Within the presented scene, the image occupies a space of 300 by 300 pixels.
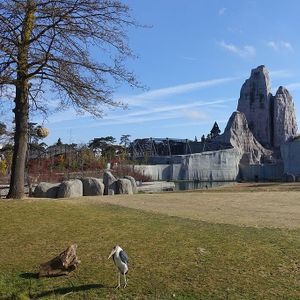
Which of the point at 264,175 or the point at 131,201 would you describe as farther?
the point at 264,175

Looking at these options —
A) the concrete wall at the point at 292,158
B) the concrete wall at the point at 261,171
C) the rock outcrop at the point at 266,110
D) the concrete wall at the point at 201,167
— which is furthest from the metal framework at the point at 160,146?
the concrete wall at the point at 292,158

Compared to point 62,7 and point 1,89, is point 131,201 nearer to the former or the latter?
point 1,89

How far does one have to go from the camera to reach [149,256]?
9250 millimetres

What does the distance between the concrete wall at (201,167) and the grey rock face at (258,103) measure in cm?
1950

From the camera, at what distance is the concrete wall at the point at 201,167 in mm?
80188

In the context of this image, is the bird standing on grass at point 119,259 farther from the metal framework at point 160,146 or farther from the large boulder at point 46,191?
the metal framework at point 160,146

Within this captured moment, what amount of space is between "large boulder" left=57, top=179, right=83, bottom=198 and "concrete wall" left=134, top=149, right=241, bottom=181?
4881cm

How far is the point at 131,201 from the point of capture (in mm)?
17547

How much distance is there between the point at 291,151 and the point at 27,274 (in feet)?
277

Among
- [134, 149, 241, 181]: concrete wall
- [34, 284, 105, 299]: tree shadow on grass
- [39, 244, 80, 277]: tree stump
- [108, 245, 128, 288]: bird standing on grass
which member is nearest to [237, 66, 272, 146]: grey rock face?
[134, 149, 241, 181]: concrete wall

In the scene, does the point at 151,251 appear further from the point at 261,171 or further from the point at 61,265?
the point at 261,171

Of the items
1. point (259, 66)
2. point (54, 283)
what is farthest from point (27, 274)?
point (259, 66)

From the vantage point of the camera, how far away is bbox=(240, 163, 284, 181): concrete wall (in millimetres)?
93238

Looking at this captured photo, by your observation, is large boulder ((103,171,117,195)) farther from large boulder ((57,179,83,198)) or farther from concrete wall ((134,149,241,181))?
concrete wall ((134,149,241,181))
